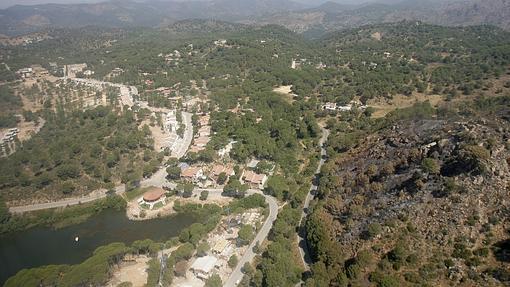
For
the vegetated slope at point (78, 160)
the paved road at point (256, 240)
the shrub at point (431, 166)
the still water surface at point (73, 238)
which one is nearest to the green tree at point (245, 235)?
the paved road at point (256, 240)

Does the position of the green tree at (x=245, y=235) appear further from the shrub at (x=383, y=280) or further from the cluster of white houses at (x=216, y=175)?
the shrub at (x=383, y=280)

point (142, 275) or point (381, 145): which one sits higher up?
point (381, 145)

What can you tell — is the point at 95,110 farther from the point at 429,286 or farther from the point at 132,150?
the point at 429,286

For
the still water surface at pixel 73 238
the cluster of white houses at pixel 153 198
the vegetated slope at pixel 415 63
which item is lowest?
the still water surface at pixel 73 238

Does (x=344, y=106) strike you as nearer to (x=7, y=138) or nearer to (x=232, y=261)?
(x=232, y=261)

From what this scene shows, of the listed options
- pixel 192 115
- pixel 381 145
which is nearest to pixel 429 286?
pixel 381 145

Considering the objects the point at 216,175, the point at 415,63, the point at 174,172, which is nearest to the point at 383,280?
the point at 216,175
